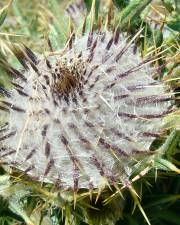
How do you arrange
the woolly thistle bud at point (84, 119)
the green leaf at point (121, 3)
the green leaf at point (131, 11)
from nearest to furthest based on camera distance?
the woolly thistle bud at point (84, 119)
the green leaf at point (131, 11)
the green leaf at point (121, 3)

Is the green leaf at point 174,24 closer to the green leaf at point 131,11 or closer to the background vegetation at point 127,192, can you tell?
the background vegetation at point 127,192

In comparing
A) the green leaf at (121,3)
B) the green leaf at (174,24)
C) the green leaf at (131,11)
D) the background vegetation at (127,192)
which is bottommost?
the background vegetation at (127,192)

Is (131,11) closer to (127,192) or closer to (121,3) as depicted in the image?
(121,3)

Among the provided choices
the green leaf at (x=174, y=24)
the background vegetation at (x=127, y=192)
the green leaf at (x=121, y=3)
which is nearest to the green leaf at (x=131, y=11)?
the background vegetation at (x=127, y=192)

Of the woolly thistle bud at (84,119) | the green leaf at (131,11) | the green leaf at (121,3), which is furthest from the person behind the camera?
the green leaf at (121,3)

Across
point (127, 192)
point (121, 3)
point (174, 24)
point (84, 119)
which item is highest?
point (121, 3)

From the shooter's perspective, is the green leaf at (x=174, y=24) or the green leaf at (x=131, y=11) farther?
the green leaf at (x=174, y=24)

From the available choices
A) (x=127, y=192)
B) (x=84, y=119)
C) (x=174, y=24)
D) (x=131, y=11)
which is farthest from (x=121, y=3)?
(x=127, y=192)

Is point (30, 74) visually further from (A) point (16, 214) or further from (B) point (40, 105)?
(A) point (16, 214)

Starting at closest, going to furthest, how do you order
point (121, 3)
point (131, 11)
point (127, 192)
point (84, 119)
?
1. point (84, 119)
2. point (127, 192)
3. point (131, 11)
4. point (121, 3)

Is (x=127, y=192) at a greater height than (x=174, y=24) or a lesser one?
lesser
